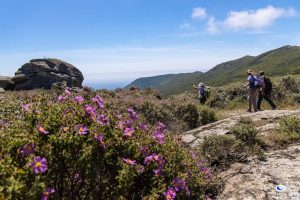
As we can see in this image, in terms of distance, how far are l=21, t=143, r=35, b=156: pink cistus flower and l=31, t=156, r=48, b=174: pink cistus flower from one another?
0.23 meters

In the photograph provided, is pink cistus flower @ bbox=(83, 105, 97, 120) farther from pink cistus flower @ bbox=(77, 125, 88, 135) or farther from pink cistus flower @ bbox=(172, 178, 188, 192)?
pink cistus flower @ bbox=(172, 178, 188, 192)

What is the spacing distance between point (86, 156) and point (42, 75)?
60241 millimetres

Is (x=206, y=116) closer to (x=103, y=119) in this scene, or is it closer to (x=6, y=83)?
(x=103, y=119)

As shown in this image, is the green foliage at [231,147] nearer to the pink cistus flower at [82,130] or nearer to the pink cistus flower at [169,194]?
the pink cistus flower at [169,194]

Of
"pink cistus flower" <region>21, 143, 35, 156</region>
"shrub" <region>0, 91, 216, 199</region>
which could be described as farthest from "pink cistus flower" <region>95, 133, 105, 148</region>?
"pink cistus flower" <region>21, 143, 35, 156</region>

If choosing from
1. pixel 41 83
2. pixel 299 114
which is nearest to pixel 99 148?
pixel 299 114

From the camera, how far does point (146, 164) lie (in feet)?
17.7

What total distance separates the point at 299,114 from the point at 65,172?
31.4ft

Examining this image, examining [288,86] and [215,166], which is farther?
[288,86]

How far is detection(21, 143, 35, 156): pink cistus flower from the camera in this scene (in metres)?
4.02

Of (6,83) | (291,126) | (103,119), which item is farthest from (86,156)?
(6,83)

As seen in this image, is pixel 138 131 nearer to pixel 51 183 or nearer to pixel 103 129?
pixel 103 129

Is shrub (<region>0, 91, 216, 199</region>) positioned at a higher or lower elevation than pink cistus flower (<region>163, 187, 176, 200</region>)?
higher

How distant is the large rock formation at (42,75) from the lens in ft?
173
